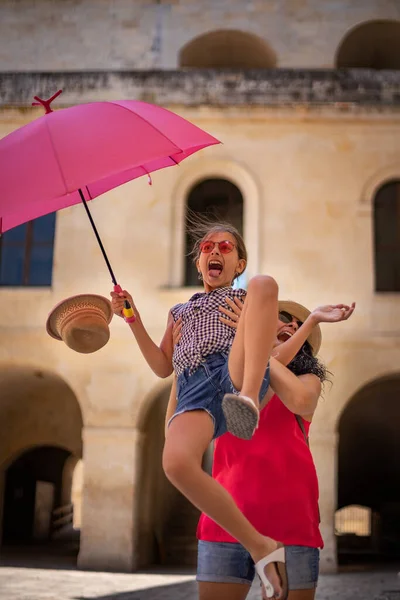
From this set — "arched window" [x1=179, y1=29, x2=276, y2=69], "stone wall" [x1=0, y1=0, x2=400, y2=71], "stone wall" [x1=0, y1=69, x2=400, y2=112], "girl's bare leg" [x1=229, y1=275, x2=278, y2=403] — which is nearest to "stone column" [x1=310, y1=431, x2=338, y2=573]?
"stone wall" [x1=0, y1=69, x2=400, y2=112]

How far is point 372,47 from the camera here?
1639cm

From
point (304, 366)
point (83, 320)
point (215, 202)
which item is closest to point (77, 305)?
point (83, 320)

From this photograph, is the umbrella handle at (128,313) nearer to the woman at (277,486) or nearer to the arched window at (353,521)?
the woman at (277,486)

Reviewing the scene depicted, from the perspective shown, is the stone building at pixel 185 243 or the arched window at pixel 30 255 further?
the arched window at pixel 30 255

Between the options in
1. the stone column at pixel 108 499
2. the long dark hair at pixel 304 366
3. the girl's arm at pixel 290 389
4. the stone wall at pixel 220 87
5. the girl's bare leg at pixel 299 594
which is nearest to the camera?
the girl's bare leg at pixel 299 594

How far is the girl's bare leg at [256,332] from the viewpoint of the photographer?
109 inches

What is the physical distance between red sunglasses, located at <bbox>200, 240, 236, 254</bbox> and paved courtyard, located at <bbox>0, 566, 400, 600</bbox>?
6003 mm

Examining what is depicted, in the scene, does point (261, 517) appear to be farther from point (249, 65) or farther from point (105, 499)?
point (249, 65)

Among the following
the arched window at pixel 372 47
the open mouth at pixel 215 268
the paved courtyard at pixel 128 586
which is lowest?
the paved courtyard at pixel 128 586

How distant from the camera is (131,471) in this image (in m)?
11.4

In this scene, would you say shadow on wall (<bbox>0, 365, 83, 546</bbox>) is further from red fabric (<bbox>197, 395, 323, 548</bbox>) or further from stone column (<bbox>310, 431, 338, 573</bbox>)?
red fabric (<bbox>197, 395, 323, 548</bbox>)

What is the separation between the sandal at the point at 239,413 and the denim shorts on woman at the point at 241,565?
1.83 ft

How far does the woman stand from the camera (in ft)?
9.66

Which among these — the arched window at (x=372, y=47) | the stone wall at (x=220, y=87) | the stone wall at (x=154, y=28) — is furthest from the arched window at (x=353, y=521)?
the stone wall at (x=220, y=87)
